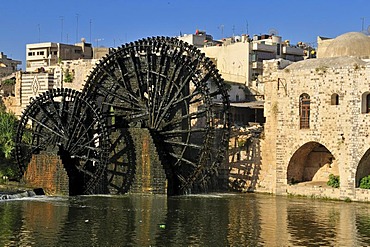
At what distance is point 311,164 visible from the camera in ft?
81.6

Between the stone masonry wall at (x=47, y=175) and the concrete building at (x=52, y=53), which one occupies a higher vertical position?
the concrete building at (x=52, y=53)

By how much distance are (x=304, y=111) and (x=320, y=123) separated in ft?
2.80

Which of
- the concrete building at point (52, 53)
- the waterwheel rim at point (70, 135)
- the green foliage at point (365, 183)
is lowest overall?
the green foliage at point (365, 183)

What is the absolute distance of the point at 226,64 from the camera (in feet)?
123

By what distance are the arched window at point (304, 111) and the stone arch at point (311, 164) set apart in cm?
68

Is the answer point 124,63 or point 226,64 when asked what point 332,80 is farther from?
point 226,64

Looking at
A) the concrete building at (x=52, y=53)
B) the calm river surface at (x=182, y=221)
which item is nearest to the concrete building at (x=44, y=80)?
the calm river surface at (x=182, y=221)

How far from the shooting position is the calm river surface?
49.5 ft

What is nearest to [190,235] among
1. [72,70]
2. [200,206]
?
[200,206]

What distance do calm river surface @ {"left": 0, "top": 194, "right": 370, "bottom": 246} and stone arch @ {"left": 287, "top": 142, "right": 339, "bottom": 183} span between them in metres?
1.54

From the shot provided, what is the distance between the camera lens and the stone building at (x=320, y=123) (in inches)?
888

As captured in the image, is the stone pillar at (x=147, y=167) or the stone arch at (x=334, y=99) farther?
the stone pillar at (x=147, y=167)

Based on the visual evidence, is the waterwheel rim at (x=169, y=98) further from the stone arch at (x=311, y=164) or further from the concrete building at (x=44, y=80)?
the concrete building at (x=44, y=80)

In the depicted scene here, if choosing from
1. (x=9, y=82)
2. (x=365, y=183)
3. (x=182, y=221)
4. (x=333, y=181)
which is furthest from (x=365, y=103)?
(x=9, y=82)
